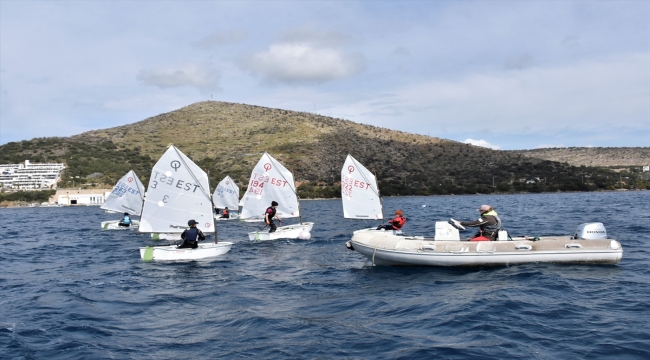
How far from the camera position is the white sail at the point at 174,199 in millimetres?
23641

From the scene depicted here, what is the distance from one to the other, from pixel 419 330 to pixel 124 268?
1383 cm

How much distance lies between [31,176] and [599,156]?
172 meters

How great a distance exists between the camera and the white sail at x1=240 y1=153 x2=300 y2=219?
3331cm

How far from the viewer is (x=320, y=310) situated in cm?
1437

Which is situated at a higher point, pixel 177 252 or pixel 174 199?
pixel 174 199

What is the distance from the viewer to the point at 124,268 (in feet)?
70.7

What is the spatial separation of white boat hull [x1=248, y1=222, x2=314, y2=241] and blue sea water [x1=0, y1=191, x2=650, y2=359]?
6307mm

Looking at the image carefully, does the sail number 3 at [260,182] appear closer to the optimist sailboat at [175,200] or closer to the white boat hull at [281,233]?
the white boat hull at [281,233]

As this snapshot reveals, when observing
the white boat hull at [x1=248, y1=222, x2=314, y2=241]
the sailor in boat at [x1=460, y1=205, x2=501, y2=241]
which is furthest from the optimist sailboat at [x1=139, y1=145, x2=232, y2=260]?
the sailor in boat at [x1=460, y1=205, x2=501, y2=241]

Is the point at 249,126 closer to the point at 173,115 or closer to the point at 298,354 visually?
the point at 173,115

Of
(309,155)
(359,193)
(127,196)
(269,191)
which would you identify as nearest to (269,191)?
(269,191)

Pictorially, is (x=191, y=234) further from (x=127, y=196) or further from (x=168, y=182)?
(x=127, y=196)

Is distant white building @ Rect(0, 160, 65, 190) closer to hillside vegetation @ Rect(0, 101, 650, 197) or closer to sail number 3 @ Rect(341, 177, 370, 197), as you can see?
hillside vegetation @ Rect(0, 101, 650, 197)

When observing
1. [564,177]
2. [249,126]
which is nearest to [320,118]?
[249,126]
